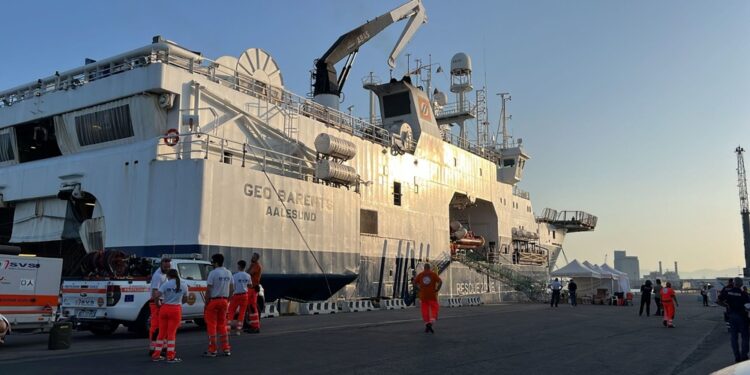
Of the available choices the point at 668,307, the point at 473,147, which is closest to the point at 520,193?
the point at 473,147

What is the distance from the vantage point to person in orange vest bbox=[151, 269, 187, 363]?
8.22 meters

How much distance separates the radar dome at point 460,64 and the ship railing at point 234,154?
17562 mm

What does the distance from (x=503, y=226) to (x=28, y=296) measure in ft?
89.7

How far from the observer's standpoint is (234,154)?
61.1ft

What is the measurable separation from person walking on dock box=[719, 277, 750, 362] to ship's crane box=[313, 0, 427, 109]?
19.3 meters

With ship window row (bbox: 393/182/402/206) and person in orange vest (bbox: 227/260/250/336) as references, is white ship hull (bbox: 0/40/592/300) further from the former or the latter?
person in orange vest (bbox: 227/260/250/336)

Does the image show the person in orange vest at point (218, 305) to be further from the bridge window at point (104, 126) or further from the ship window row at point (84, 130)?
the bridge window at point (104, 126)

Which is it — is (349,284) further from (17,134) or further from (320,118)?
(17,134)

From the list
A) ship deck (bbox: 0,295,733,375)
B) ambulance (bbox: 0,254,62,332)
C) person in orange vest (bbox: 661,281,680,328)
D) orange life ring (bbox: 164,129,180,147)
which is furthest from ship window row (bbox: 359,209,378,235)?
ambulance (bbox: 0,254,62,332)

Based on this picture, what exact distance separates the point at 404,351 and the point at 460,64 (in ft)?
93.4

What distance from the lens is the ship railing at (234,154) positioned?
16641mm

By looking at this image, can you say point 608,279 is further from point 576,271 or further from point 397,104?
point 397,104

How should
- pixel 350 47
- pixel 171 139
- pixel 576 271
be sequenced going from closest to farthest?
1. pixel 171 139
2. pixel 350 47
3. pixel 576 271

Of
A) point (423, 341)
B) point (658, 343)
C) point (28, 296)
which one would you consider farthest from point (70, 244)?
point (658, 343)
